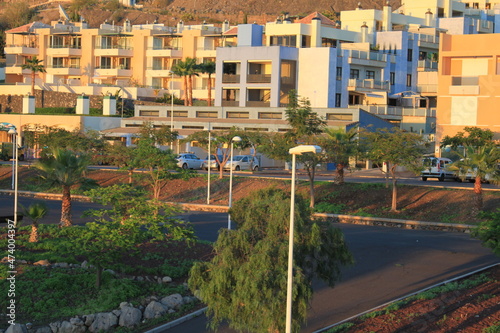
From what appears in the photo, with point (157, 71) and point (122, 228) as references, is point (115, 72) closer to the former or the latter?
point (157, 71)

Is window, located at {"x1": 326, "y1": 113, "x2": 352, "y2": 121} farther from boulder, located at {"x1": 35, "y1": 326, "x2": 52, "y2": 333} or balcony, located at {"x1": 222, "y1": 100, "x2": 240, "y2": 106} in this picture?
boulder, located at {"x1": 35, "y1": 326, "x2": 52, "y2": 333}

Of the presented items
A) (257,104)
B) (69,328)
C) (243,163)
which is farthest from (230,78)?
(69,328)

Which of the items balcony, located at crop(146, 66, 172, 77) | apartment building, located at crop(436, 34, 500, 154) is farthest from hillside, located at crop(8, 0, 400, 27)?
apartment building, located at crop(436, 34, 500, 154)

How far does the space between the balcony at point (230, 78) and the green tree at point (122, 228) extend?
164ft

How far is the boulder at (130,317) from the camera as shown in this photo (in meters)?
19.8

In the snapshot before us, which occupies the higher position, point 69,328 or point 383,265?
point 383,265

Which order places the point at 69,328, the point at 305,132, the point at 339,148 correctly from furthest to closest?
the point at 305,132, the point at 339,148, the point at 69,328

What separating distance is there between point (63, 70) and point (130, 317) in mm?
79530

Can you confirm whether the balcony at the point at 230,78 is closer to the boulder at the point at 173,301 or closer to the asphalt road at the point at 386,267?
the asphalt road at the point at 386,267

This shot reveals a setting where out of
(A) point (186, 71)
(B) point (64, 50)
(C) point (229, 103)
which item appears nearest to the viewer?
(C) point (229, 103)

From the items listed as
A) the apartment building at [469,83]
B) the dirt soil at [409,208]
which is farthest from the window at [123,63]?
the apartment building at [469,83]

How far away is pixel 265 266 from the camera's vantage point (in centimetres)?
1617

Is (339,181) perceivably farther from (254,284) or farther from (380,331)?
(254,284)

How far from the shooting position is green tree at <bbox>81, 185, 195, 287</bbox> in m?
22.9
